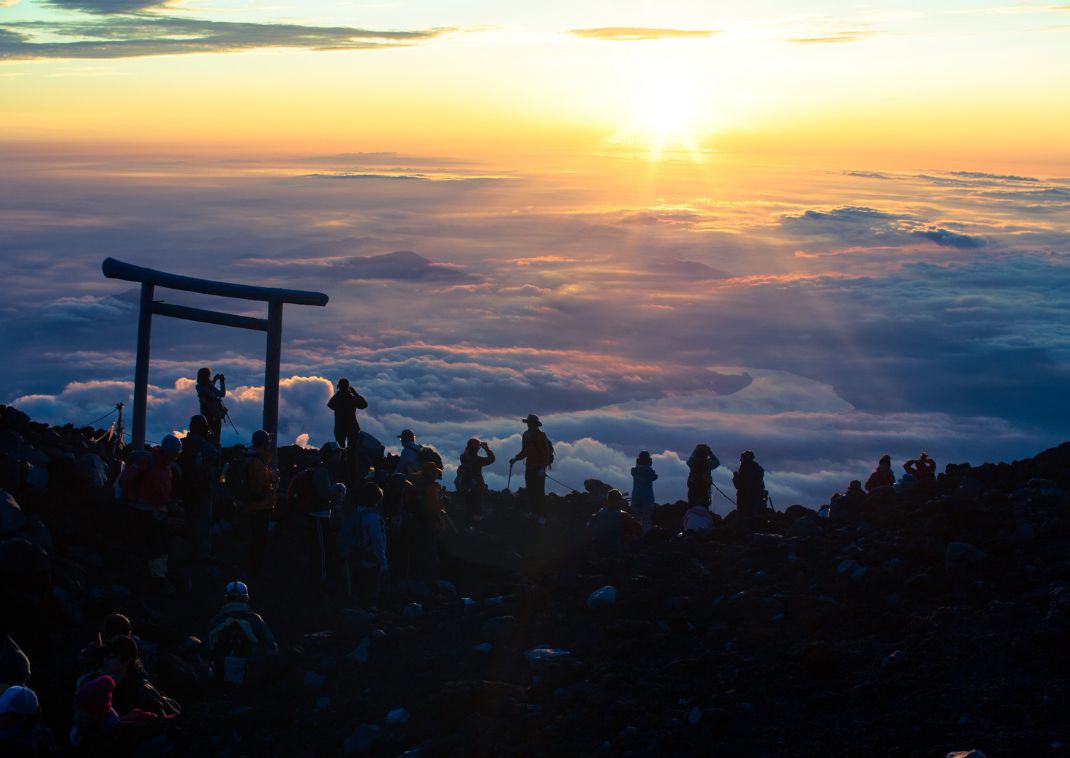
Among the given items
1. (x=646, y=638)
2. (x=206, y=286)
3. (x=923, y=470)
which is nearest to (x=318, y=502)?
(x=646, y=638)

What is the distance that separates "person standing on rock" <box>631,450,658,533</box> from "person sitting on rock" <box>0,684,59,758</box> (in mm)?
8204

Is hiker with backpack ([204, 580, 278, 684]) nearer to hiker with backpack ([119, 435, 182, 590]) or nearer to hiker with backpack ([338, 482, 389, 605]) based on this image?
hiker with backpack ([338, 482, 389, 605])

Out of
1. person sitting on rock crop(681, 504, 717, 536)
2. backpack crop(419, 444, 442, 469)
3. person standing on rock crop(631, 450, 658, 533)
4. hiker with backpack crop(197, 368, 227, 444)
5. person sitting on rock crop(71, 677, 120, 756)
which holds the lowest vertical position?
person sitting on rock crop(71, 677, 120, 756)

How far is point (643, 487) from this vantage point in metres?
14.4

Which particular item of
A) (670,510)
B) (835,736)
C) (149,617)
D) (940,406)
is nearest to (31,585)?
(149,617)

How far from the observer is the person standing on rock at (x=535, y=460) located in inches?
616

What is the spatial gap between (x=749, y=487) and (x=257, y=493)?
6.43 metres

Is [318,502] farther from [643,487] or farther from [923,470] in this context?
[923,470]

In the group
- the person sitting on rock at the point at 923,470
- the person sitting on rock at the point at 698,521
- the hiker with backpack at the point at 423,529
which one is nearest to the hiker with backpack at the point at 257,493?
the hiker with backpack at the point at 423,529

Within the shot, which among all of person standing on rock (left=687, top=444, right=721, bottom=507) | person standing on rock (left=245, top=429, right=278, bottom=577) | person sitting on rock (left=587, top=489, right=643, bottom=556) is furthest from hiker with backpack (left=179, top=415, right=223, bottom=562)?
person standing on rock (left=687, top=444, right=721, bottom=507)

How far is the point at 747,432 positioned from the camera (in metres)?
154

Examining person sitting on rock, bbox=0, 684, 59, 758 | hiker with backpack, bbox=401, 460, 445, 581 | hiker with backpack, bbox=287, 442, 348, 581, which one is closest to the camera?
person sitting on rock, bbox=0, 684, 59, 758

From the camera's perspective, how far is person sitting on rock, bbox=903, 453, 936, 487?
14672 mm

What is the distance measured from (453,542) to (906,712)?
8.00m
